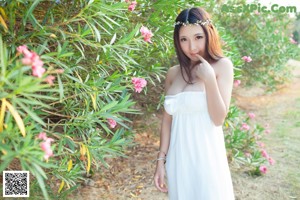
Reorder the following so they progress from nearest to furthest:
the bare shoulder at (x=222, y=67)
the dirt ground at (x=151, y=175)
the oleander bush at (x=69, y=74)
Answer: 1. the oleander bush at (x=69, y=74)
2. the bare shoulder at (x=222, y=67)
3. the dirt ground at (x=151, y=175)

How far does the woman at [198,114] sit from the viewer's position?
65.7 inches

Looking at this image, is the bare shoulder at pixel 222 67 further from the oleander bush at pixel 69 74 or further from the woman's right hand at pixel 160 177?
the woman's right hand at pixel 160 177

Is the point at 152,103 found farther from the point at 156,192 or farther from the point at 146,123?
the point at 156,192

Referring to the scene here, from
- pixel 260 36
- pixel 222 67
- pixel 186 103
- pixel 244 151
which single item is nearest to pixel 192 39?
pixel 222 67

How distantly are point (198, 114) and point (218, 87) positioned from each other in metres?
0.16

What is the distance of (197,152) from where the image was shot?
1.71m

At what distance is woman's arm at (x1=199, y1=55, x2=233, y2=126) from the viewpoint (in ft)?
5.15

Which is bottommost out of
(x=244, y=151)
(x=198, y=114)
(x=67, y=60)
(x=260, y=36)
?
(x=244, y=151)

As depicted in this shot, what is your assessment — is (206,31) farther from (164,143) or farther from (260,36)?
(260,36)

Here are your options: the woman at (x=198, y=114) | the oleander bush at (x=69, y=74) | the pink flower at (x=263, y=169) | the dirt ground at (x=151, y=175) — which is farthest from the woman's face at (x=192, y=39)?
the pink flower at (x=263, y=169)

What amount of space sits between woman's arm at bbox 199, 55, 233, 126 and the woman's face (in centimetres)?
9

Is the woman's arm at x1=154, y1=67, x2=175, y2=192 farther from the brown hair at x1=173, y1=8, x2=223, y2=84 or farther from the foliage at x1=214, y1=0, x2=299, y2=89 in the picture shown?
the foliage at x1=214, y1=0, x2=299, y2=89

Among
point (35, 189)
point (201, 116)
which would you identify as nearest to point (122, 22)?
point (201, 116)

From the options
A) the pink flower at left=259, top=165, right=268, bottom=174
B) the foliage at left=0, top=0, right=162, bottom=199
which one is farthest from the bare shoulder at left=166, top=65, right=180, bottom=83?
the pink flower at left=259, top=165, right=268, bottom=174
